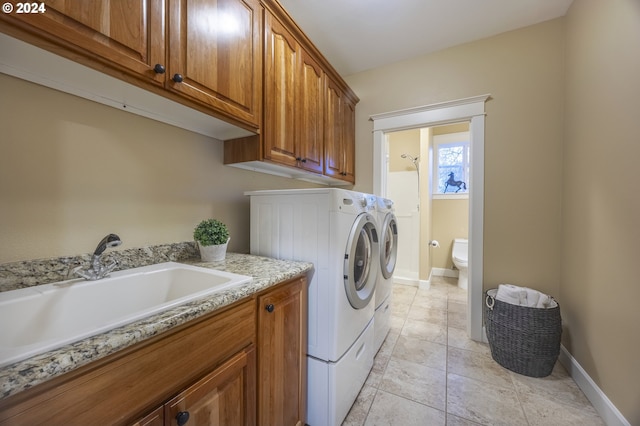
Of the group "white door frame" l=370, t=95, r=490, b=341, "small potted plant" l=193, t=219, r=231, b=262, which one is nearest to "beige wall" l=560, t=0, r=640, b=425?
"white door frame" l=370, t=95, r=490, b=341

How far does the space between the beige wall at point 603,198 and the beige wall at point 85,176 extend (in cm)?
221

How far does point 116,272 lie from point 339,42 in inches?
91.4

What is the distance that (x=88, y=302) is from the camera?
83 cm

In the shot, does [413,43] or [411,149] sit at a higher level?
[413,43]

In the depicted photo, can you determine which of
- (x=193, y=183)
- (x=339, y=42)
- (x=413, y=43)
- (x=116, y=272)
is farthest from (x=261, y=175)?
(x=413, y=43)

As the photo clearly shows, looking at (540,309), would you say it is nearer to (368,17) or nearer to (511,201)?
(511,201)

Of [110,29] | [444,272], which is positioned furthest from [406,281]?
[110,29]

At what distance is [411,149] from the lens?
11.5ft

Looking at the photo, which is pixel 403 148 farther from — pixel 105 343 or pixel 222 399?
pixel 105 343

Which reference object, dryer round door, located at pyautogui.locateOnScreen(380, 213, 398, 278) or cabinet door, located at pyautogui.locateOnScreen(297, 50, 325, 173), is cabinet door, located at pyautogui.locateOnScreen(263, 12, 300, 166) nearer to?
cabinet door, located at pyautogui.locateOnScreen(297, 50, 325, 173)

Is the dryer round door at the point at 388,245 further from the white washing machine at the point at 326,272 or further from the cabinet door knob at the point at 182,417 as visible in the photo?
the cabinet door knob at the point at 182,417

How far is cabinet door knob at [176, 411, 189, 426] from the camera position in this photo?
0.63 metres

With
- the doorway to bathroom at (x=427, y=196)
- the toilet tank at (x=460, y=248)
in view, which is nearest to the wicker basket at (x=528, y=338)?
the doorway to bathroom at (x=427, y=196)

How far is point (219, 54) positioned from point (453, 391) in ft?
7.38
